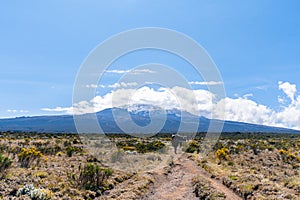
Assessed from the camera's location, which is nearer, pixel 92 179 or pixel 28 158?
pixel 92 179

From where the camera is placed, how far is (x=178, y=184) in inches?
659

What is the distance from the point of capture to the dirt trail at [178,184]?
13922 millimetres

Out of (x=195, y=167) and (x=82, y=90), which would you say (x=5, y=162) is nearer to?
(x=82, y=90)

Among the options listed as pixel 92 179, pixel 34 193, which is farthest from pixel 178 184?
pixel 34 193

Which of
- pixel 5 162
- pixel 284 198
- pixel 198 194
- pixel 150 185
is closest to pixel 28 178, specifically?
pixel 5 162

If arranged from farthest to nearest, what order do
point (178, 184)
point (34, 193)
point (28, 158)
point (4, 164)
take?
1. point (28, 158)
2. point (178, 184)
3. point (4, 164)
4. point (34, 193)

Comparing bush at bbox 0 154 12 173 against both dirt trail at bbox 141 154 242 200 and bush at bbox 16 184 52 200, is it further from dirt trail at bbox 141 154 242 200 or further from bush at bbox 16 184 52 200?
dirt trail at bbox 141 154 242 200

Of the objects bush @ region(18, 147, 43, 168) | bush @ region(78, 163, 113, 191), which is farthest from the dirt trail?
bush @ region(18, 147, 43, 168)

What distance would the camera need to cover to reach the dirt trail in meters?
13.9

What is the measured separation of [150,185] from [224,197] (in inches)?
199

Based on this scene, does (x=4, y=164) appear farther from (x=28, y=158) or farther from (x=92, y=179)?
(x=92, y=179)

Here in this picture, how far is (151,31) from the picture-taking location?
22.1 m

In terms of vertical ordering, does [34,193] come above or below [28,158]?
below

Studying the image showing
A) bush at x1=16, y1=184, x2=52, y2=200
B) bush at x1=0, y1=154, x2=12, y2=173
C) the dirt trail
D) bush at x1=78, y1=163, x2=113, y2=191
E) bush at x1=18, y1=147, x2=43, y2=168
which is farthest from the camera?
bush at x1=18, y1=147, x2=43, y2=168
